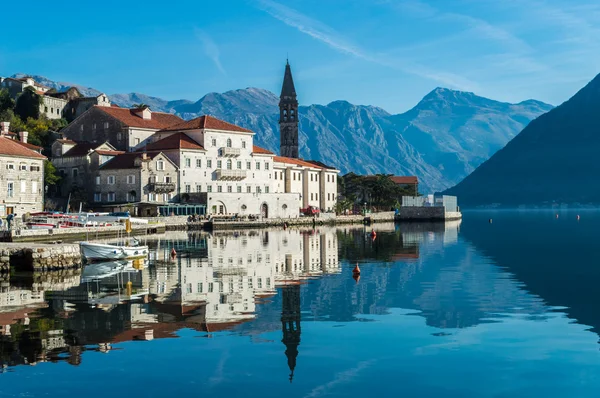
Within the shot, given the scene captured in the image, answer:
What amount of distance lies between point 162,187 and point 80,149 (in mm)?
12940

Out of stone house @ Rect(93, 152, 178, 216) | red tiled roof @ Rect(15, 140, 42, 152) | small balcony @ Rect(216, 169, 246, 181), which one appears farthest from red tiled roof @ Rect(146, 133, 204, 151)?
red tiled roof @ Rect(15, 140, 42, 152)

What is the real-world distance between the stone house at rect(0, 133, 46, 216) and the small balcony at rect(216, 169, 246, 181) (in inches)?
1045

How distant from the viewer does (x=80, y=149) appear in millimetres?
97375

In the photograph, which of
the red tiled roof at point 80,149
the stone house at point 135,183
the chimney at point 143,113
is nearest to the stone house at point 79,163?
the red tiled roof at point 80,149

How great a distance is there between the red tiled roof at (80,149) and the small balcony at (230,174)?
54.5ft

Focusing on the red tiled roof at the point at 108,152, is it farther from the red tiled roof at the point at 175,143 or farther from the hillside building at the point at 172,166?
the red tiled roof at the point at 175,143

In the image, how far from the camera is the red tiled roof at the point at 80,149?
96.0 meters

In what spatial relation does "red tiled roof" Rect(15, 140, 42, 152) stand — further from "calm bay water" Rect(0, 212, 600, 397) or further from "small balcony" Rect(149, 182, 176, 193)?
"calm bay water" Rect(0, 212, 600, 397)

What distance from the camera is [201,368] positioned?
1819cm

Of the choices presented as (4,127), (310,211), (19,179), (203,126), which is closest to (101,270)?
(19,179)

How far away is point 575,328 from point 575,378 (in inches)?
249

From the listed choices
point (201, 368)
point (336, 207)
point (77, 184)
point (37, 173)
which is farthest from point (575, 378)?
point (336, 207)

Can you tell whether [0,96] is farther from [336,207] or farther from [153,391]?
[153,391]

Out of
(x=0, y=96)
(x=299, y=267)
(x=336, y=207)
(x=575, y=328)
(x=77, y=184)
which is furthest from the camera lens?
(x=336, y=207)
